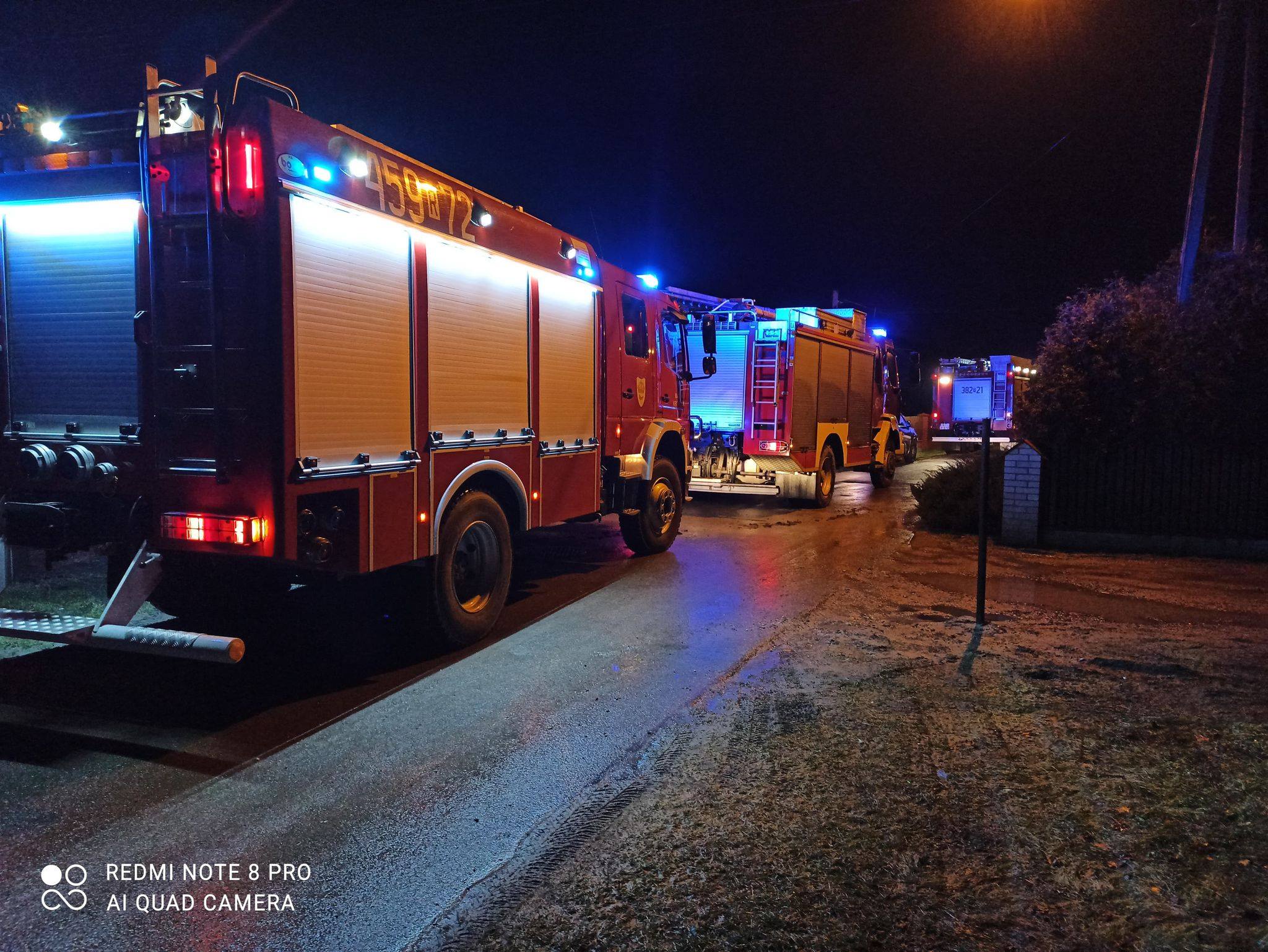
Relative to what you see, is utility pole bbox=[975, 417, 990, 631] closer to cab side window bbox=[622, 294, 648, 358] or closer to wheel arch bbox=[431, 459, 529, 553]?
wheel arch bbox=[431, 459, 529, 553]

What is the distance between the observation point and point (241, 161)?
4.54 m

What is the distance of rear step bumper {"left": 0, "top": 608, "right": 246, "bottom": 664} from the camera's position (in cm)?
438

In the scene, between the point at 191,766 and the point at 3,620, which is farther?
the point at 3,620

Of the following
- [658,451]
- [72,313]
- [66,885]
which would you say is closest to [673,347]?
[658,451]

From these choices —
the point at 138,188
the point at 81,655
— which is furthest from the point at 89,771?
the point at 138,188

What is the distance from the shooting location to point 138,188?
484cm

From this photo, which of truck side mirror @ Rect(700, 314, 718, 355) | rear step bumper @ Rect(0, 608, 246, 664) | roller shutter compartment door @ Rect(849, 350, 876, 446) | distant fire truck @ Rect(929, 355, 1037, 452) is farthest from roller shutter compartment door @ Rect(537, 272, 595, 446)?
distant fire truck @ Rect(929, 355, 1037, 452)

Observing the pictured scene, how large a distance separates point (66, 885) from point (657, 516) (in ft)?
24.9

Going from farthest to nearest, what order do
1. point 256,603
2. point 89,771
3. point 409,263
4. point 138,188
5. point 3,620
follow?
point 256,603, point 409,263, point 138,188, point 3,620, point 89,771

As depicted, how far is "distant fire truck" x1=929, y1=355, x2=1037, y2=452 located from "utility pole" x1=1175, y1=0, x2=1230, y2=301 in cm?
2053

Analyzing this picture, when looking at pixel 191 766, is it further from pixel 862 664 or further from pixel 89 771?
pixel 862 664

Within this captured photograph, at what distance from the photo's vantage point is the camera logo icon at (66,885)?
3.06 meters

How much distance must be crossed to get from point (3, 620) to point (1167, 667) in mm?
7168

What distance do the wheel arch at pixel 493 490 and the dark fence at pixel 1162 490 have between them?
7281mm
